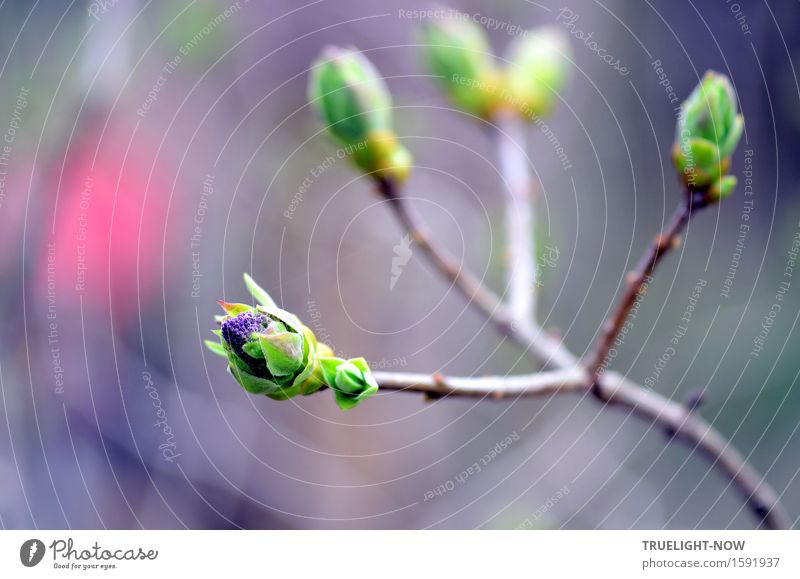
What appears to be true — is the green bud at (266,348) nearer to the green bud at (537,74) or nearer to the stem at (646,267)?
the stem at (646,267)

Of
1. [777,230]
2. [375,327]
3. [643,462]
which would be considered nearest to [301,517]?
[375,327]

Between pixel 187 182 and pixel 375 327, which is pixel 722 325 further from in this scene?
pixel 187 182

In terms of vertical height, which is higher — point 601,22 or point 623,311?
point 601,22

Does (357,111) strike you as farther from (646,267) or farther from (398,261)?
(398,261)

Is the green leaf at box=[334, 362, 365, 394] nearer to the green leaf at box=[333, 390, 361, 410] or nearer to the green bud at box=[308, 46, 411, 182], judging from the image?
the green leaf at box=[333, 390, 361, 410]

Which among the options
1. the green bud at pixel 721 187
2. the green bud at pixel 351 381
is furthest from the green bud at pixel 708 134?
the green bud at pixel 351 381
